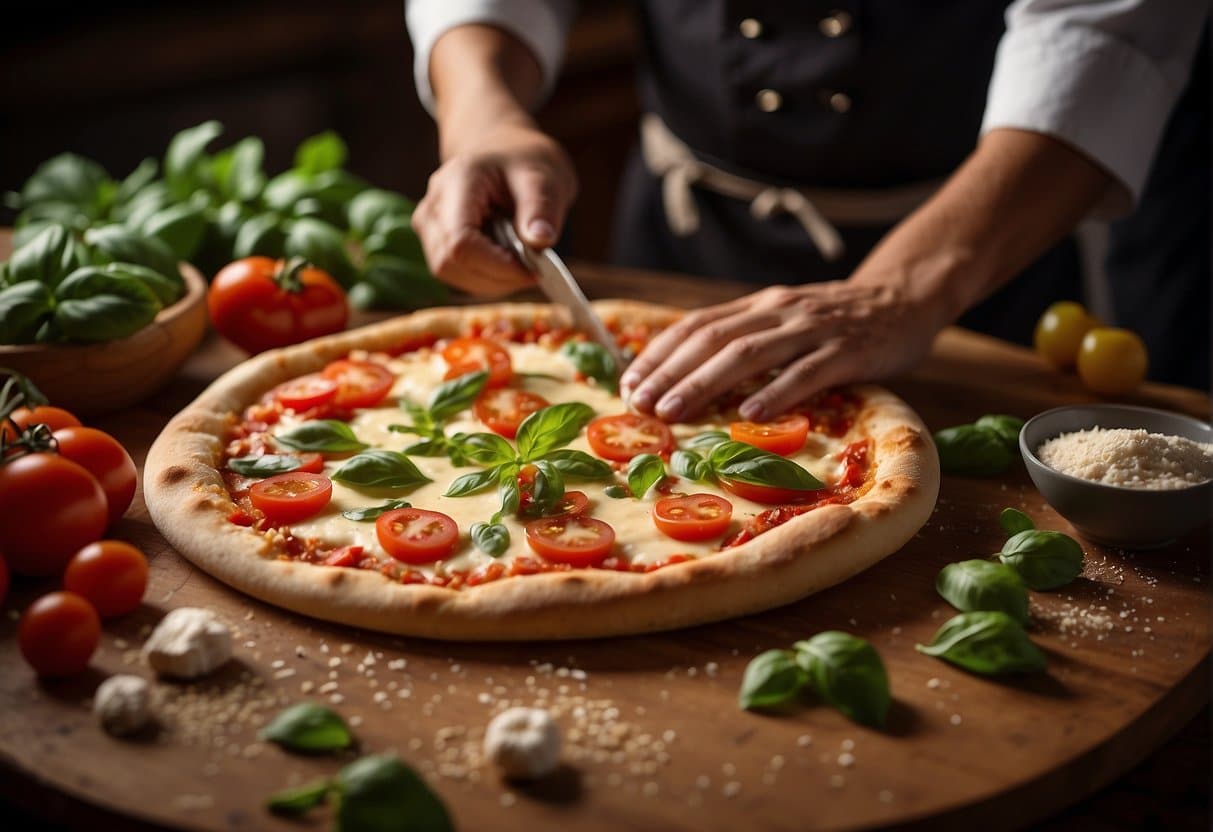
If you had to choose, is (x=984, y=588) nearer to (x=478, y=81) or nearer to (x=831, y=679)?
(x=831, y=679)

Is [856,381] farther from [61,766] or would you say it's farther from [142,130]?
[142,130]

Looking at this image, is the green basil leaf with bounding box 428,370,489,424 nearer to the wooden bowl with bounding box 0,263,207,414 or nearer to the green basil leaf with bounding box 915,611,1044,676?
the wooden bowl with bounding box 0,263,207,414

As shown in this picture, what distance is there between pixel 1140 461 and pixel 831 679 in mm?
840

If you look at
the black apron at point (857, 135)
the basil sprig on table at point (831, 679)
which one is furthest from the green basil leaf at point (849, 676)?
the black apron at point (857, 135)

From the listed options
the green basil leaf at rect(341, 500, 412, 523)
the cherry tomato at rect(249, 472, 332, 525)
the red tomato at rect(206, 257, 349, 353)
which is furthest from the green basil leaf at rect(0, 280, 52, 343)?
the green basil leaf at rect(341, 500, 412, 523)

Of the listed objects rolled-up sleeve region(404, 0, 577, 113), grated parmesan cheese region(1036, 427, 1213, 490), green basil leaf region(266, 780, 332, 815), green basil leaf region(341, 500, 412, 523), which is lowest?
green basil leaf region(266, 780, 332, 815)

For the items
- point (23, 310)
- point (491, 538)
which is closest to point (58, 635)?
point (491, 538)

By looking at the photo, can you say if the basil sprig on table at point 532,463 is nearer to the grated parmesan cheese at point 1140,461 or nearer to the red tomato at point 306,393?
the red tomato at point 306,393

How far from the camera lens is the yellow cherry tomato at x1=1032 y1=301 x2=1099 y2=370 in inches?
128

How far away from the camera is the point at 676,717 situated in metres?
1.93

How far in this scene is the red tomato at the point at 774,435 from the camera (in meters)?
2.66

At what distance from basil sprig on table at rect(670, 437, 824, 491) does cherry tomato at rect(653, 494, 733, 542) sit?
2.9 inches

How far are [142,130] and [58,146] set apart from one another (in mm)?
414

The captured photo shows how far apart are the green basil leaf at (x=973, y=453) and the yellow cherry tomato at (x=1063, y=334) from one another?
643mm
